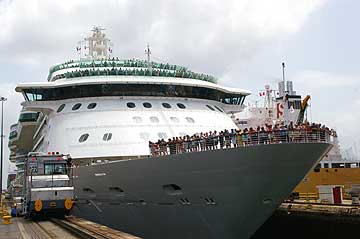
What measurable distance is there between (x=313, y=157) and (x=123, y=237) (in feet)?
22.0

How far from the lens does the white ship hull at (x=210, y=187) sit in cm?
1464

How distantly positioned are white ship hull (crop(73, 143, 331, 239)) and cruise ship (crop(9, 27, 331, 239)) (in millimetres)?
36

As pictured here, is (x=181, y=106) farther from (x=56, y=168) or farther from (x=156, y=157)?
(x=156, y=157)

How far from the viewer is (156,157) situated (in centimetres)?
1641

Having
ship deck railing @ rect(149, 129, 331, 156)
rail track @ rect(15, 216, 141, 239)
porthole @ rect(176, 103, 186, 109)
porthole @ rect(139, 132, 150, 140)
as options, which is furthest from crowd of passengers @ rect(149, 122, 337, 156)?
porthole @ rect(176, 103, 186, 109)

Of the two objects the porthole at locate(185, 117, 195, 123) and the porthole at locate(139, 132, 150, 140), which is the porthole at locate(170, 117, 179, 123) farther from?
the porthole at locate(139, 132, 150, 140)

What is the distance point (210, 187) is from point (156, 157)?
2.26 m

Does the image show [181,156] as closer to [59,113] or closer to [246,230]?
[246,230]

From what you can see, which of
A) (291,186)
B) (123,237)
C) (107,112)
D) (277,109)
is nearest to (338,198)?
(291,186)

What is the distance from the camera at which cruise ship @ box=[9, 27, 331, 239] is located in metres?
14.9

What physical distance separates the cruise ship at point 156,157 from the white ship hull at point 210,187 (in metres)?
0.04

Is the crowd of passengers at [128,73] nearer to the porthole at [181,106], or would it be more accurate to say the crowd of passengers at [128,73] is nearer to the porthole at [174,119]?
the porthole at [181,106]

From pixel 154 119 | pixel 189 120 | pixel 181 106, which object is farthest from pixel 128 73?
pixel 189 120

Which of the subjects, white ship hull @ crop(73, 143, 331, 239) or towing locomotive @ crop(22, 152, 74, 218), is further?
towing locomotive @ crop(22, 152, 74, 218)
